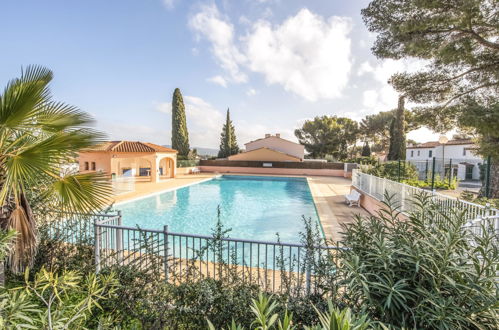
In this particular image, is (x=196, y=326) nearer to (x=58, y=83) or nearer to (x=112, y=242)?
(x=112, y=242)

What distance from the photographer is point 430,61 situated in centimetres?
1020

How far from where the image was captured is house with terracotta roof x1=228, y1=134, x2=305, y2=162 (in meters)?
32.9

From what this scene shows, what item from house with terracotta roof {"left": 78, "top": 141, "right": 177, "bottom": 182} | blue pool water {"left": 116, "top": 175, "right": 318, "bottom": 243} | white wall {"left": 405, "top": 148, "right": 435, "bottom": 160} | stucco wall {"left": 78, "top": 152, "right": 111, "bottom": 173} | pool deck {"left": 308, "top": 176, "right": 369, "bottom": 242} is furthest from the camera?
white wall {"left": 405, "top": 148, "right": 435, "bottom": 160}

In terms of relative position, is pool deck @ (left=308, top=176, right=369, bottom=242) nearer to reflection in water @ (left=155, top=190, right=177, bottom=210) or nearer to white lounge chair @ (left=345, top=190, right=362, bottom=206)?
white lounge chair @ (left=345, top=190, right=362, bottom=206)

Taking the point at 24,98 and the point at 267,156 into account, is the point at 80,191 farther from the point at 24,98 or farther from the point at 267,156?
the point at 267,156

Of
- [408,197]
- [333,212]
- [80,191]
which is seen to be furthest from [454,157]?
[80,191]

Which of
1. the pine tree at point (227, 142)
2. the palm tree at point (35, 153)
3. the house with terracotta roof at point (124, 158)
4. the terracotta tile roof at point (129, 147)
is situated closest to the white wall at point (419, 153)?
the pine tree at point (227, 142)

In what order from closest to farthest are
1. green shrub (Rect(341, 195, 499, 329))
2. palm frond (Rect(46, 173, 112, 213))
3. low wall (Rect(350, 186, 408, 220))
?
green shrub (Rect(341, 195, 499, 329)), palm frond (Rect(46, 173, 112, 213)), low wall (Rect(350, 186, 408, 220))

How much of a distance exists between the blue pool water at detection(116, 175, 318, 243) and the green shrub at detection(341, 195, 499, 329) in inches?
258

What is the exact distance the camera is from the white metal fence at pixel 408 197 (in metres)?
4.36

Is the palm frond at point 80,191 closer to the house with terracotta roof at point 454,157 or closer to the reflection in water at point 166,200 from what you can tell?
the reflection in water at point 166,200

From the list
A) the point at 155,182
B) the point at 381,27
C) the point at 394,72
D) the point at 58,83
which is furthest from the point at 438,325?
the point at 155,182

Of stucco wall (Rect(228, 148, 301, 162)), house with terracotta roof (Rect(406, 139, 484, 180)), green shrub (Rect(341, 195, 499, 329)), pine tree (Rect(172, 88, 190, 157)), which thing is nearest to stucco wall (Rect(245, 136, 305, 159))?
stucco wall (Rect(228, 148, 301, 162))

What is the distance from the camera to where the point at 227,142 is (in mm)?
42562
